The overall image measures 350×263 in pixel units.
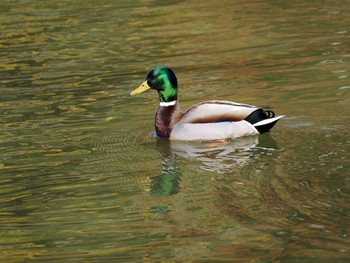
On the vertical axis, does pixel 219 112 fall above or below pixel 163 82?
below

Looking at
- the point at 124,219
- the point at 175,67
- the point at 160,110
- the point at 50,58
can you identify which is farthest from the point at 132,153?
the point at 50,58

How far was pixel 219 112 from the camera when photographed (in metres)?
11.5

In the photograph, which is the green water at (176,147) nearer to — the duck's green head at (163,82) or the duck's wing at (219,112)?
the duck's wing at (219,112)

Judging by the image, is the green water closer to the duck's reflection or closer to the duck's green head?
the duck's reflection

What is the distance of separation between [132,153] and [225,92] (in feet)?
9.68

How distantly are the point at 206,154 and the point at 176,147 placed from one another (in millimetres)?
616

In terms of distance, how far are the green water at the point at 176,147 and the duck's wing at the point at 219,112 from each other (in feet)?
0.84

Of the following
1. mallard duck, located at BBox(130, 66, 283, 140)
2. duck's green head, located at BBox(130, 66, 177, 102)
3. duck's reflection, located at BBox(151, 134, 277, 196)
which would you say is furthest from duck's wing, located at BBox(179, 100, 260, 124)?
duck's green head, located at BBox(130, 66, 177, 102)

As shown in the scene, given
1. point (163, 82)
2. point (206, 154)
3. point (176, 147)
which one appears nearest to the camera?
point (206, 154)

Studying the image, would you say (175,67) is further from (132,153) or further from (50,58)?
(132,153)

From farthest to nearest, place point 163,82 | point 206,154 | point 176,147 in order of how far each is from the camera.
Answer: point 163,82, point 176,147, point 206,154

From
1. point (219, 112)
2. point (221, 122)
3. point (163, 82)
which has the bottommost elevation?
point (221, 122)

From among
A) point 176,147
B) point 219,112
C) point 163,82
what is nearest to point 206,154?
point 176,147

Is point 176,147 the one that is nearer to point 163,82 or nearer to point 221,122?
point 221,122
